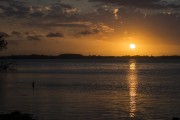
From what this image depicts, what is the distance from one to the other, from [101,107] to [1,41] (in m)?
19.8

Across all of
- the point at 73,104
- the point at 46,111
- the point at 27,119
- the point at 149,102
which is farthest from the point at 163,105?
the point at 27,119

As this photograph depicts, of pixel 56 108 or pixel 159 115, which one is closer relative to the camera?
pixel 159 115

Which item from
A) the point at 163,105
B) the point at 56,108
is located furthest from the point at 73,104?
the point at 163,105

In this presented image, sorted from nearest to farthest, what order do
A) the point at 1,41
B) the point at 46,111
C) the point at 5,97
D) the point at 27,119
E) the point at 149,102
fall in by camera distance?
1. the point at 1,41
2. the point at 27,119
3. the point at 46,111
4. the point at 149,102
5. the point at 5,97

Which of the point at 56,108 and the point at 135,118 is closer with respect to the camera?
the point at 135,118

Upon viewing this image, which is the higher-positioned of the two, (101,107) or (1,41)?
(1,41)

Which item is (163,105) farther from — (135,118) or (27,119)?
(27,119)

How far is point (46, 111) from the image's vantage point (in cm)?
3928

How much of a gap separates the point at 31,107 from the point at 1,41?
1864cm

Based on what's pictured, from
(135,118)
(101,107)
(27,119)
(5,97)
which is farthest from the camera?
(5,97)

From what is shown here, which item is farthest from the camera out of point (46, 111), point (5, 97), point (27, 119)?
point (5, 97)

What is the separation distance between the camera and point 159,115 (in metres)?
36.7

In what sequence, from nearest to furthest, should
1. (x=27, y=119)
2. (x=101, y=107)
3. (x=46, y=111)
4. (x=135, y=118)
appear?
(x=27, y=119) → (x=135, y=118) → (x=46, y=111) → (x=101, y=107)

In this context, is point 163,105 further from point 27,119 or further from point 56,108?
point 27,119
